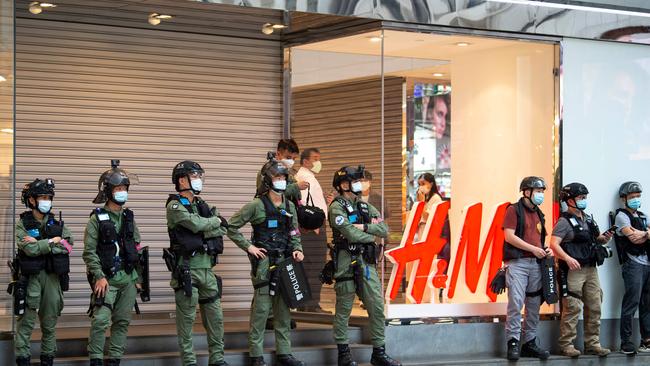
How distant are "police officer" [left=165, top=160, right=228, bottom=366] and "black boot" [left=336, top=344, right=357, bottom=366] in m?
1.21

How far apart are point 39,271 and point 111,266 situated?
0.59m

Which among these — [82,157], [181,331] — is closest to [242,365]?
[181,331]

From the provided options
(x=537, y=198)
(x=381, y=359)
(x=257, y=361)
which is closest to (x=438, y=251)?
(x=537, y=198)

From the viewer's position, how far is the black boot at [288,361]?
11.2 meters

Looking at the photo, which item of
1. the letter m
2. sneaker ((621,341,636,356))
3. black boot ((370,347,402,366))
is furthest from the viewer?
sneaker ((621,341,636,356))

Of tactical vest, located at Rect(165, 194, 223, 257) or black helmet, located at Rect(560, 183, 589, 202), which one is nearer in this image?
tactical vest, located at Rect(165, 194, 223, 257)

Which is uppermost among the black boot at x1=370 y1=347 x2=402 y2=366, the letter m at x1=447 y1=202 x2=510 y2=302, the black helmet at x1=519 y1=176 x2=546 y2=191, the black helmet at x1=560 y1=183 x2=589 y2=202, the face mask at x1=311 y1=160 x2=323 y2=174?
the face mask at x1=311 y1=160 x2=323 y2=174

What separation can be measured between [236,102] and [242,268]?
183 cm

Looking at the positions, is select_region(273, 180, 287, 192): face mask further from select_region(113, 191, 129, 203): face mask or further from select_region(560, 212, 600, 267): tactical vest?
select_region(560, 212, 600, 267): tactical vest

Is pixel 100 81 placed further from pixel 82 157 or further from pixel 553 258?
pixel 553 258

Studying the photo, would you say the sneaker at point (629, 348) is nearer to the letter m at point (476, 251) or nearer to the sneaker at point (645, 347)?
the sneaker at point (645, 347)

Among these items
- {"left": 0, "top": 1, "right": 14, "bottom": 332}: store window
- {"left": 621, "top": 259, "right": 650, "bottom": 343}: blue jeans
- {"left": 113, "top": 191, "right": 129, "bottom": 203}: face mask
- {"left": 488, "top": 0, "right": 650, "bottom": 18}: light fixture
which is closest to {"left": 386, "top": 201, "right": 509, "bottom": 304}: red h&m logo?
{"left": 621, "top": 259, "right": 650, "bottom": 343}: blue jeans

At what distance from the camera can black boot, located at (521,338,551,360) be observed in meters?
12.7

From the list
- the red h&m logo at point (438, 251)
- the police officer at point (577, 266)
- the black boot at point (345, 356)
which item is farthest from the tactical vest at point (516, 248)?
the black boot at point (345, 356)
